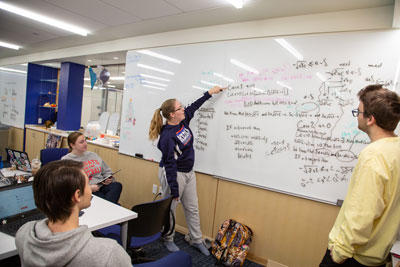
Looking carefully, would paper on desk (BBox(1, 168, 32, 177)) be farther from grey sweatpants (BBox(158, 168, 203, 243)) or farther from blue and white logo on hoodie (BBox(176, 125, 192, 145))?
blue and white logo on hoodie (BBox(176, 125, 192, 145))

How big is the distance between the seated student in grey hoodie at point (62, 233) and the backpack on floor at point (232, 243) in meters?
1.75

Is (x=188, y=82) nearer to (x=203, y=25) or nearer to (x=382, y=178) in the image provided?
(x=203, y=25)

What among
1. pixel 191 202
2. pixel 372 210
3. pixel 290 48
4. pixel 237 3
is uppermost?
pixel 237 3

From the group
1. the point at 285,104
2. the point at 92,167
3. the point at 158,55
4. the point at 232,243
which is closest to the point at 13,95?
the point at 158,55

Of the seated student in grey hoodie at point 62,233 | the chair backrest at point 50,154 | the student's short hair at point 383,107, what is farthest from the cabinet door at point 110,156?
the student's short hair at point 383,107

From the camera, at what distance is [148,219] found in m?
1.92

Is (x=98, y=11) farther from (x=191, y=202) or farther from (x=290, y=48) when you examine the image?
(x=191, y=202)

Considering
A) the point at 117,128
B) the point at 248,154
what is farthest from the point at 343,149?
the point at 117,128

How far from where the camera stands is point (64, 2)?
9.00 ft

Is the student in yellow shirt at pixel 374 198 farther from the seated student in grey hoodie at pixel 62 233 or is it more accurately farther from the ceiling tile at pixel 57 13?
the ceiling tile at pixel 57 13

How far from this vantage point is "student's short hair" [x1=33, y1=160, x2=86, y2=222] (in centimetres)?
91

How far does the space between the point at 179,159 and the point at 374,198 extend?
5.88ft

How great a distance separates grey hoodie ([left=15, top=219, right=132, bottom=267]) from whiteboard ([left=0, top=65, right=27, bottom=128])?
6.68 m

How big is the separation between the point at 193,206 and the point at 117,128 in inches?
106
